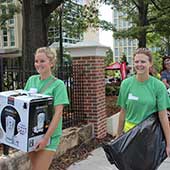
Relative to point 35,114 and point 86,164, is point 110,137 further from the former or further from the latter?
point 35,114

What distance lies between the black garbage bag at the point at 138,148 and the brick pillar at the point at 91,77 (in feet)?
13.7

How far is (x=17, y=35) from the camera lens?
36.9m

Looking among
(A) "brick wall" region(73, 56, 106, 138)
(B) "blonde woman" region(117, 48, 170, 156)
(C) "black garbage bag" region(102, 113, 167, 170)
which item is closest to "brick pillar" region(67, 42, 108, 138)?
(A) "brick wall" region(73, 56, 106, 138)

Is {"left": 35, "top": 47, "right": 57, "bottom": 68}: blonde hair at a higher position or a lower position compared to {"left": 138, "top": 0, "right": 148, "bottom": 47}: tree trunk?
lower

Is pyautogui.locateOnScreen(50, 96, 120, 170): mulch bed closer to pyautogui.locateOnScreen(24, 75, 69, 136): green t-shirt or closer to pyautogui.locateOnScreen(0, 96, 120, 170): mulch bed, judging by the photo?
pyautogui.locateOnScreen(0, 96, 120, 170): mulch bed

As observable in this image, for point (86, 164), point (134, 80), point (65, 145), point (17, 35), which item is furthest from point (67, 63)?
point (17, 35)

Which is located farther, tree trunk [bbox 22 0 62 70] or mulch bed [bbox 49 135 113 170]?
tree trunk [bbox 22 0 62 70]

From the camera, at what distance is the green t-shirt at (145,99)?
3504 mm

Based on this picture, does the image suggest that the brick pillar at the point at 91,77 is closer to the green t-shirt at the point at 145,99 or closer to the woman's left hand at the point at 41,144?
the green t-shirt at the point at 145,99

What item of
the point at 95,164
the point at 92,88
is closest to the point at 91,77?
the point at 92,88

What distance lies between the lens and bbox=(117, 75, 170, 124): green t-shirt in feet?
11.5

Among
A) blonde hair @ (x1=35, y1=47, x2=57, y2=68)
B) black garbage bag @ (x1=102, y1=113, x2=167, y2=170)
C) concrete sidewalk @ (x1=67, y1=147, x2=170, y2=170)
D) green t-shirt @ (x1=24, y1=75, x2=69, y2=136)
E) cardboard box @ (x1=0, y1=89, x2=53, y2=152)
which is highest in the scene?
blonde hair @ (x1=35, y1=47, x2=57, y2=68)

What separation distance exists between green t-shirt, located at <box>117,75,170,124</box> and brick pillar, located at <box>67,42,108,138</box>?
155 inches

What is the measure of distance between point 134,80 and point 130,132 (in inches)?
21.1
